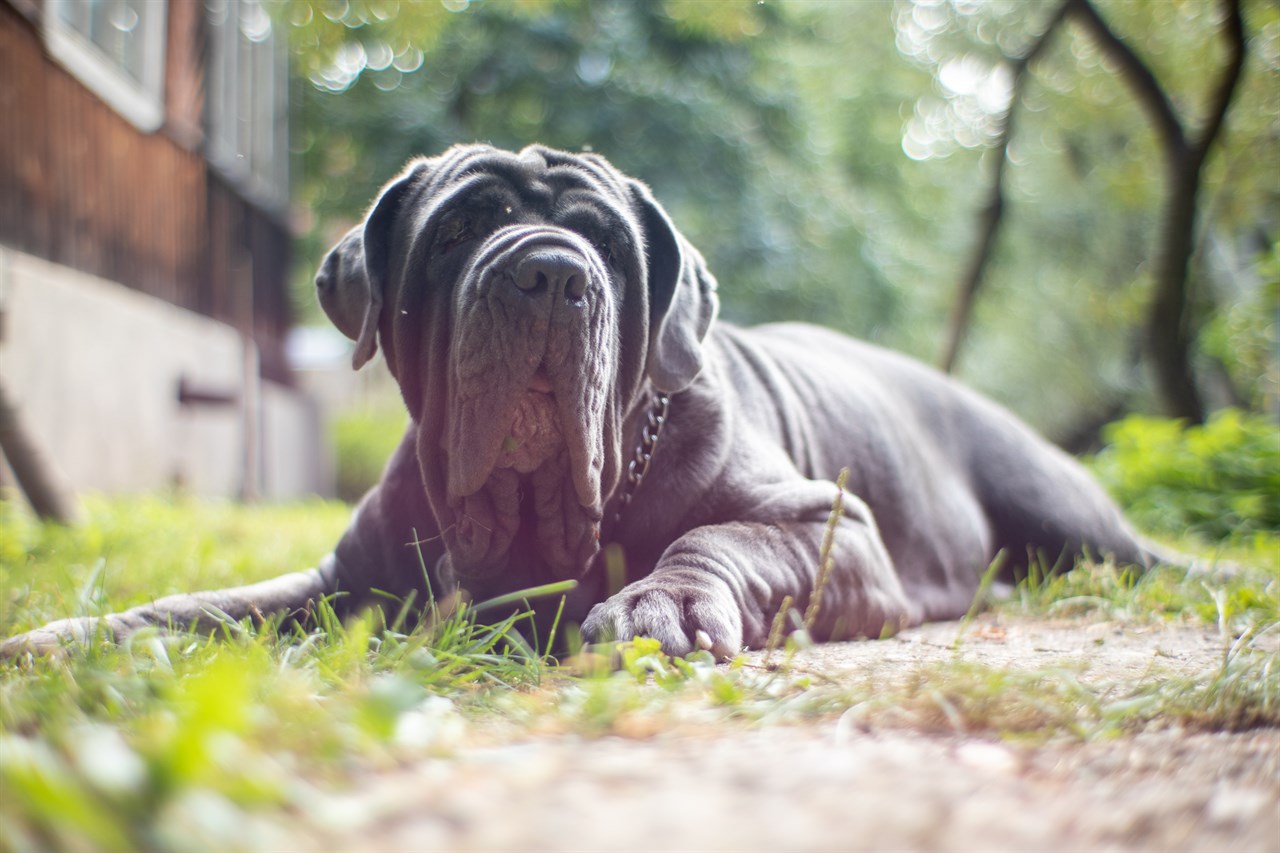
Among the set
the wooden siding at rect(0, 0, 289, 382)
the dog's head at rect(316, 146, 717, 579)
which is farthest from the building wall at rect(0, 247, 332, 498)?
the dog's head at rect(316, 146, 717, 579)

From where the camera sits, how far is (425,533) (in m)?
2.74

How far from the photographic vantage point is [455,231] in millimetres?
2543

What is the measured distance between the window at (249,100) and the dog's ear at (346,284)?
6.99 metres

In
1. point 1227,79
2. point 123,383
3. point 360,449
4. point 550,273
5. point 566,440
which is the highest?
point 1227,79

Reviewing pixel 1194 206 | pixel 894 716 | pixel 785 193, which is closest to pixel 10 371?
pixel 894 716

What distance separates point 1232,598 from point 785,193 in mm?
10263

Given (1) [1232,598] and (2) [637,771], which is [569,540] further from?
(1) [1232,598]

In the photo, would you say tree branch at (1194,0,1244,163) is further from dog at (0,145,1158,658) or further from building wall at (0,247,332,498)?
building wall at (0,247,332,498)

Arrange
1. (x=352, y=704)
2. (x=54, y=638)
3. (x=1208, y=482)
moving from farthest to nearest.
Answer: (x=1208, y=482), (x=54, y=638), (x=352, y=704)

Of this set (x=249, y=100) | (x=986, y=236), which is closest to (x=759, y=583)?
(x=986, y=236)

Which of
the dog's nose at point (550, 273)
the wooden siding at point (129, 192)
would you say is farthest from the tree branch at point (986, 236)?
the dog's nose at point (550, 273)

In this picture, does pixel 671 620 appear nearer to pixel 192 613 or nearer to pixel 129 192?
pixel 192 613

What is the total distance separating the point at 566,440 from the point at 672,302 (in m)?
0.53

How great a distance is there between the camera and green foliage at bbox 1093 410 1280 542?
5762mm
